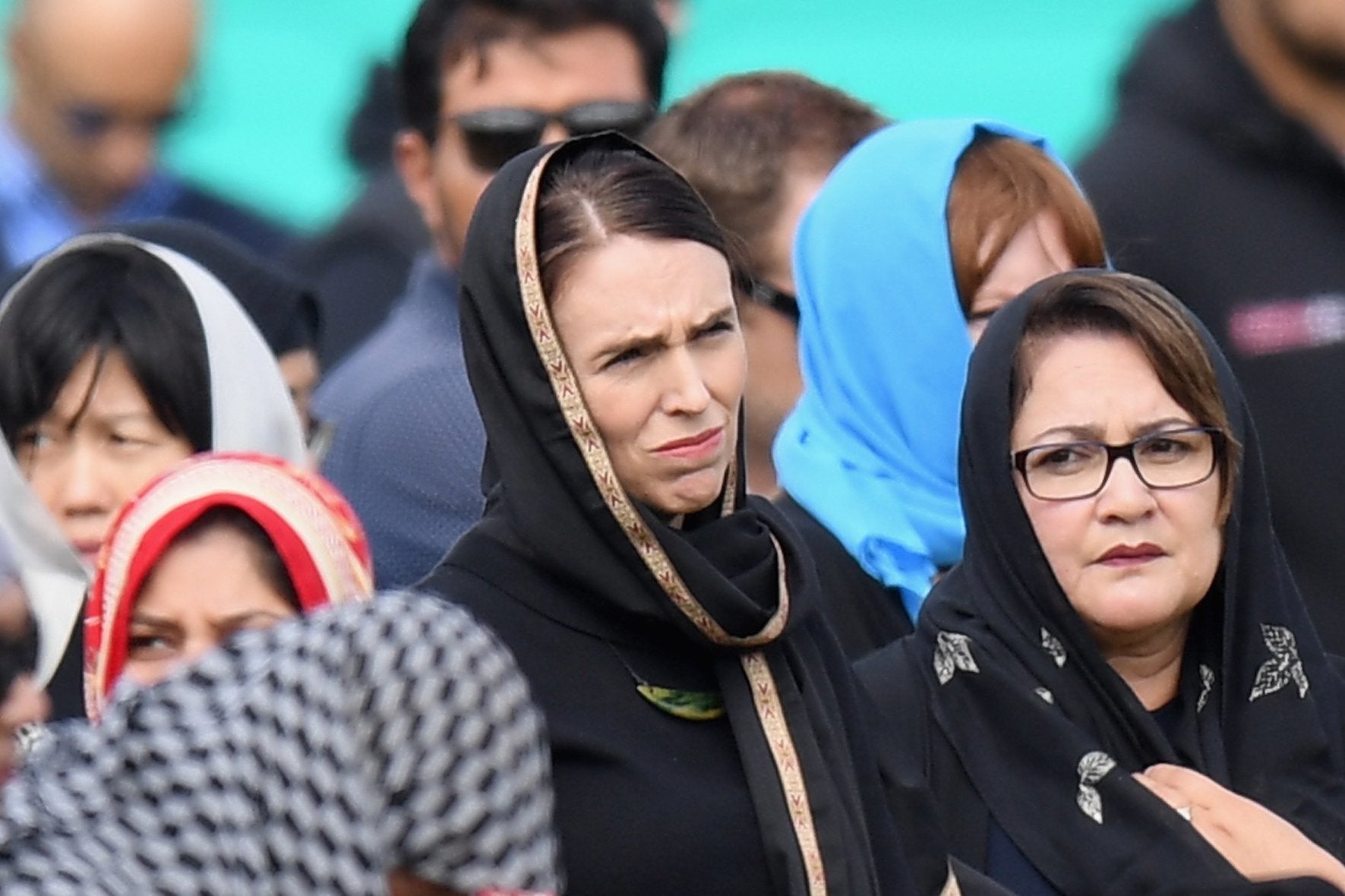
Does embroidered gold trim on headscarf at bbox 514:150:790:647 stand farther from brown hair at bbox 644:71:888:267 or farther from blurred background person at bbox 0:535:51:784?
brown hair at bbox 644:71:888:267

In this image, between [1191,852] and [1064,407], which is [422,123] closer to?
[1064,407]

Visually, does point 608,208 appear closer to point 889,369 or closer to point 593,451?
point 593,451

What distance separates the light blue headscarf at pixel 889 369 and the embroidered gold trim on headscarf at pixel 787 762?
0.79 m

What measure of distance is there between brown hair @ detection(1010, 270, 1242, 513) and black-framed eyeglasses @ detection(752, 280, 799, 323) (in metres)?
0.91

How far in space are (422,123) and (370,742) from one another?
2.83 metres

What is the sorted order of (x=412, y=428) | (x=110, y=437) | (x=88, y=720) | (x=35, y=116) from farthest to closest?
(x=35, y=116), (x=412, y=428), (x=110, y=437), (x=88, y=720)

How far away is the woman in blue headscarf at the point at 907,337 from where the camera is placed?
4211 millimetres

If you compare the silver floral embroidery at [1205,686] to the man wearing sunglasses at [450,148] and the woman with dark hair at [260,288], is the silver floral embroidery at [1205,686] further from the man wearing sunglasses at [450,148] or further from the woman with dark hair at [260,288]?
the woman with dark hair at [260,288]

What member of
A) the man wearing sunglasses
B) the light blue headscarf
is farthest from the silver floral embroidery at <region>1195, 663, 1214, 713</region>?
the man wearing sunglasses

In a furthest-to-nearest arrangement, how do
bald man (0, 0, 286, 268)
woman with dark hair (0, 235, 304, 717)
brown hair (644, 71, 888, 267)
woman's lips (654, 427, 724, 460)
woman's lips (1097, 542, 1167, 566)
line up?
bald man (0, 0, 286, 268), brown hair (644, 71, 888, 267), woman with dark hair (0, 235, 304, 717), woman's lips (1097, 542, 1167, 566), woman's lips (654, 427, 724, 460)

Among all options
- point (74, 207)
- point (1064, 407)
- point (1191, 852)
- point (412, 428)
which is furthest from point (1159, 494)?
point (74, 207)

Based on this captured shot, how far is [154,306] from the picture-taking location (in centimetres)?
416

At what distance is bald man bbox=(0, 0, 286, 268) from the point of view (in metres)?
5.31

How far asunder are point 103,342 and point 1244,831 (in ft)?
5.55
